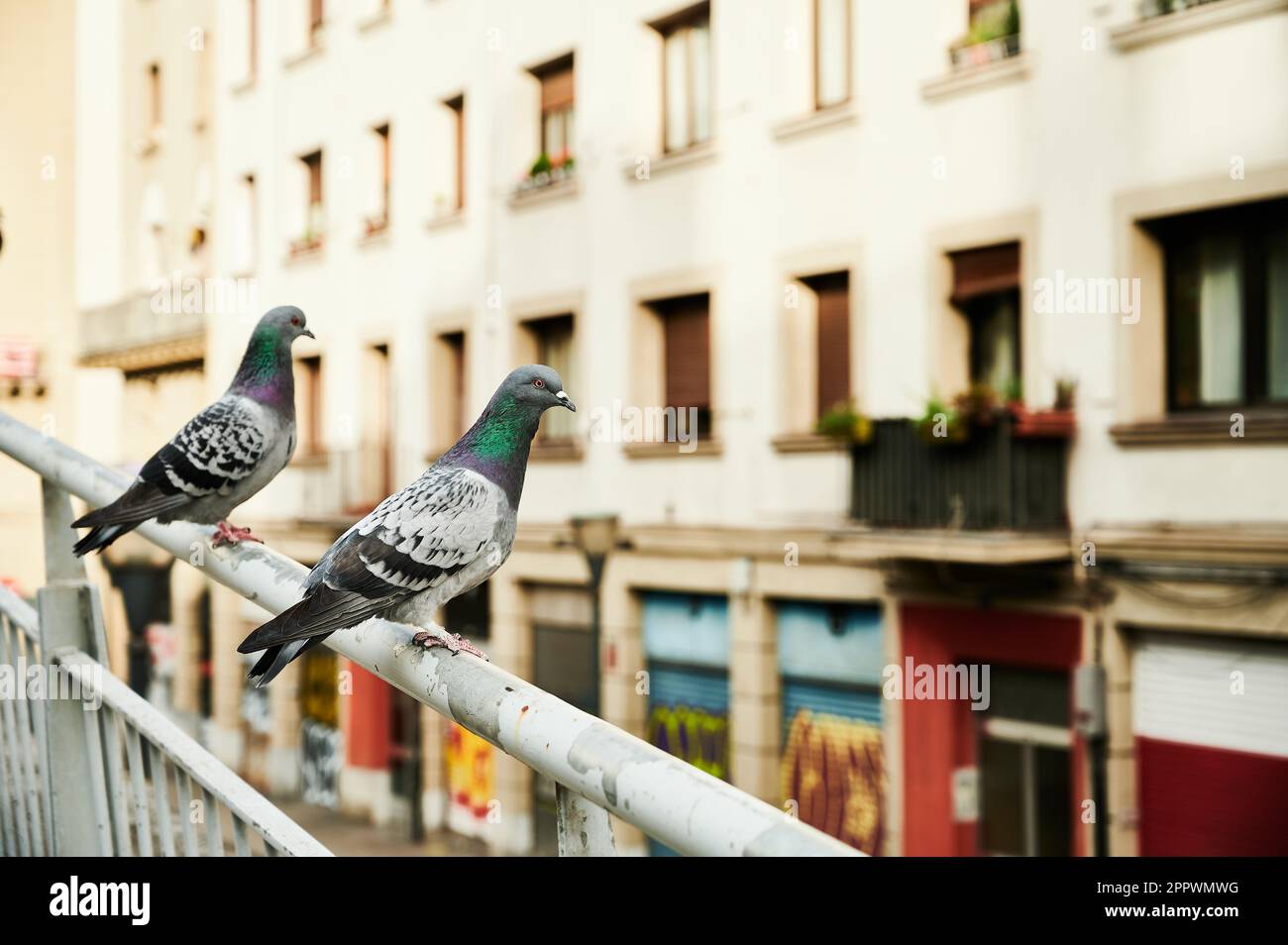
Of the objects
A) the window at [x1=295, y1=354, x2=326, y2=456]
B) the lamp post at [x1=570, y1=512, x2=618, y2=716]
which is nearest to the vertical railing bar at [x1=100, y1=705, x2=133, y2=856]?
the window at [x1=295, y1=354, x2=326, y2=456]

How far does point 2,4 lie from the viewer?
531cm

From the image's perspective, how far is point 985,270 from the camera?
964 centimetres

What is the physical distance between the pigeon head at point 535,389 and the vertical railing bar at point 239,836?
79 centimetres

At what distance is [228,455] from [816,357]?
9174mm

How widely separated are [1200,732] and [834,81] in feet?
18.2

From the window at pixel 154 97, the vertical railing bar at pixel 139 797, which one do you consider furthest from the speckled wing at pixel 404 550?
the window at pixel 154 97

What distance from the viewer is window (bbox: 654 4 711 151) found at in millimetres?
11562

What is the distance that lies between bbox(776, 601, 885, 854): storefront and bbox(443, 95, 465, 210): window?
163 inches

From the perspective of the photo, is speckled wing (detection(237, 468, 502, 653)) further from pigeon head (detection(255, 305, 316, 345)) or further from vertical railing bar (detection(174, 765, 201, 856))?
vertical railing bar (detection(174, 765, 201, 856))

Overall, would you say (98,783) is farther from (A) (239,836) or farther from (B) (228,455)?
(B) (228,455)

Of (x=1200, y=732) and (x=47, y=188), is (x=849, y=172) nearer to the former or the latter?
(x=1200, y=732)

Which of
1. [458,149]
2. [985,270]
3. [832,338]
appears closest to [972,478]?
[985,270]

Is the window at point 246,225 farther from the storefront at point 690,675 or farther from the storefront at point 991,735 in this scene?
the storefront at point 991,735

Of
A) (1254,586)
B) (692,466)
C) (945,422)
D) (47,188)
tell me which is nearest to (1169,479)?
(1254,586)
